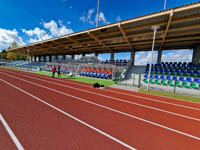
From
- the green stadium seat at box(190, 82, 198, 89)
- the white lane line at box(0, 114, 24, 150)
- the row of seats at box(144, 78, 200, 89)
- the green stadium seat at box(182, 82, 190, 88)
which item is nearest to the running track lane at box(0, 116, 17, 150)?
the white lane line at box(0, 114, 24, 150)

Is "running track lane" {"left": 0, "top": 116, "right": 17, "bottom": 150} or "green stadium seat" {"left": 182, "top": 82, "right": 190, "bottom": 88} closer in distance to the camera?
"running track lane" {"left": 0, "top": 116, "right": 17, "bottom": 150}

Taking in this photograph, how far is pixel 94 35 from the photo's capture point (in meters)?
15.4

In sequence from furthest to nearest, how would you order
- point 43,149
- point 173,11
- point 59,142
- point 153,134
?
point 173,11 < point 153,134 < point 59,142 < point 43,149

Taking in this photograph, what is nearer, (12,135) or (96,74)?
(12,135)

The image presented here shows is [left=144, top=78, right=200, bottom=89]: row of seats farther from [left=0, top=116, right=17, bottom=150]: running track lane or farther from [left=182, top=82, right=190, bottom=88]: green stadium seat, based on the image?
[left=0, top=116, right=17, bottom=150]: running track lane

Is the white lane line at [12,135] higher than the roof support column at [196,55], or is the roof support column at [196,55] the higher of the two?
the roof support column at [196,55]

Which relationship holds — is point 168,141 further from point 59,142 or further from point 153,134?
point 59,142

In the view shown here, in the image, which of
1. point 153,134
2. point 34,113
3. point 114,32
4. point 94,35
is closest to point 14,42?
point 94,35

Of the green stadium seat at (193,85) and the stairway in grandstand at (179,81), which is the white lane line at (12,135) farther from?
the green stadium seat at (193,85)

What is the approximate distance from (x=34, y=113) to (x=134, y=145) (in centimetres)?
357

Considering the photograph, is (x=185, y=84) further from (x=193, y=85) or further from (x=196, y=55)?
(x=196, y=55)

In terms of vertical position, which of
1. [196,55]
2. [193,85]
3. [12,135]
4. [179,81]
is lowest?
[12,135]

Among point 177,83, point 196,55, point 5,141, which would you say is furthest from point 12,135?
point 196,55

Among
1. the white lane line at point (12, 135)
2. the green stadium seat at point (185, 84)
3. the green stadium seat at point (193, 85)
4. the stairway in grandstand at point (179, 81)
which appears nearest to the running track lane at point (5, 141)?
the white lane line at point (12, 135)
